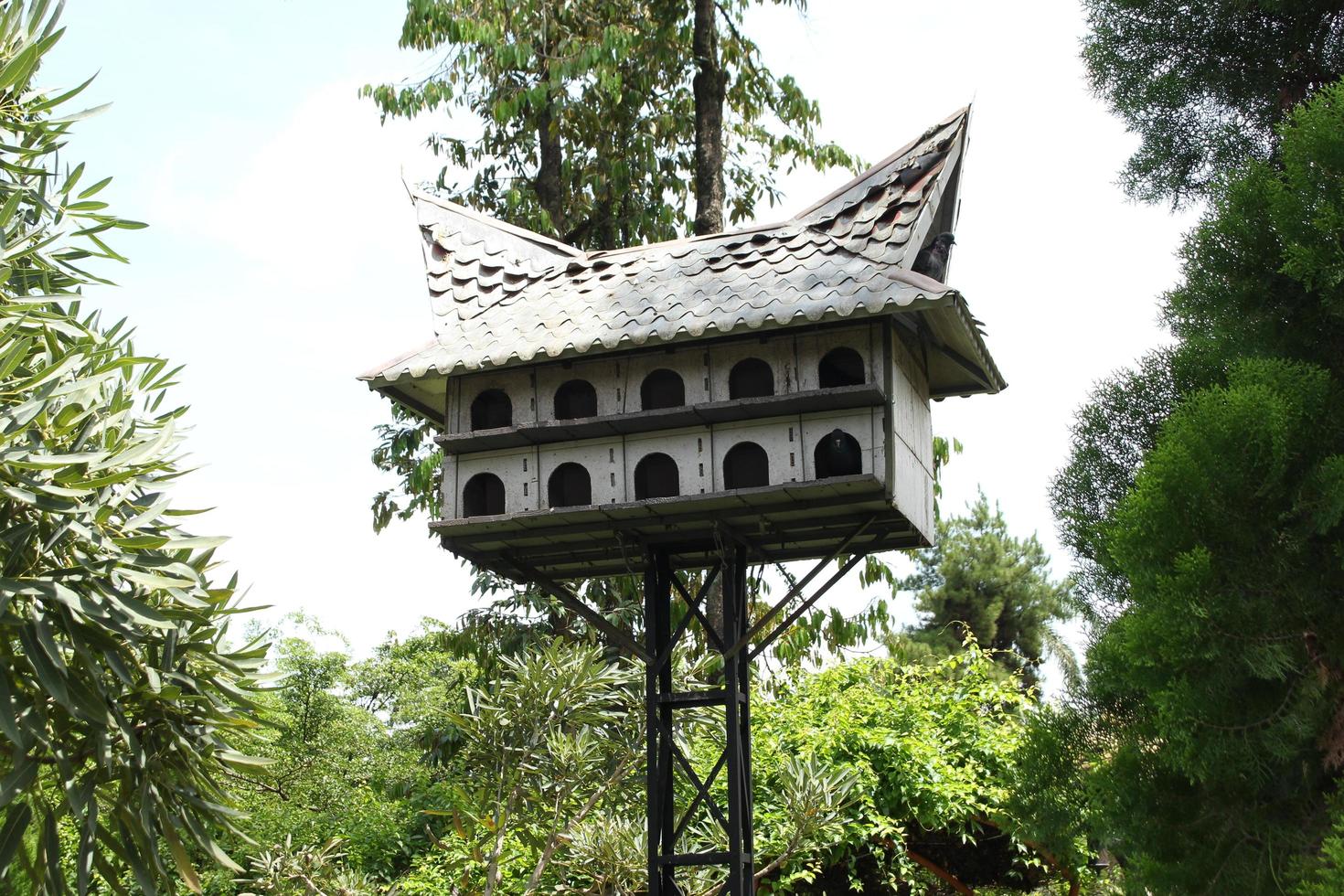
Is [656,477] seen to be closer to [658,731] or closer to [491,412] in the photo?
[491,412]

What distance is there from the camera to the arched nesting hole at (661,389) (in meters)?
7.80

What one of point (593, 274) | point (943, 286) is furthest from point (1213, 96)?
point (593, 274)

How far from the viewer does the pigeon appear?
27.1ft

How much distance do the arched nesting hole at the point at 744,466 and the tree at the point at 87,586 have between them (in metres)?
2.57

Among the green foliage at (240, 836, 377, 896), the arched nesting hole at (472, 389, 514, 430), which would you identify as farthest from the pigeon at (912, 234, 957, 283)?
the green foliage at (240, 836, 377, 896)

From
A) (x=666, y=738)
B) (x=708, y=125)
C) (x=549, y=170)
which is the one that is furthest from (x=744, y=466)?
(x=549, y=170)

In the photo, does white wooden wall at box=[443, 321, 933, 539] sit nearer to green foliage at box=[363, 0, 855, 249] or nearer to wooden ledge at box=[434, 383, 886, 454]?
wooden ledge at box=[434, 383, 886, 454]

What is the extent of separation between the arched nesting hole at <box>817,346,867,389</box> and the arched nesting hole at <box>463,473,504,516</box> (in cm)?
191

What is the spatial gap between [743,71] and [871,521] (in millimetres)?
8432

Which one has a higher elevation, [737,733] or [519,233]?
[519,233]

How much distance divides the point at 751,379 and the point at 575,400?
1022mm

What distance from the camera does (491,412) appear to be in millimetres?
8148

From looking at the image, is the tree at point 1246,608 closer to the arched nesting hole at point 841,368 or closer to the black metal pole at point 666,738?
the arched nesting hole at point 841,368

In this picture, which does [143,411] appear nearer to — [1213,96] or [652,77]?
[1213,96]
